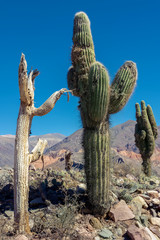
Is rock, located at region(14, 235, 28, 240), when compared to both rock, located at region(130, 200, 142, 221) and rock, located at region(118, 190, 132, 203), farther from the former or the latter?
rock, located at region(118, 190, 132, 203)

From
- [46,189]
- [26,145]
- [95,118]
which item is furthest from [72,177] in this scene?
[26,145]

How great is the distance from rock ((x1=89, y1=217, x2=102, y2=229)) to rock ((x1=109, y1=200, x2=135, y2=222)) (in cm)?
50

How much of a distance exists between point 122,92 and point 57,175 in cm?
390

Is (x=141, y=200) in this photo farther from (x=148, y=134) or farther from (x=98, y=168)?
(x=148, y=134)

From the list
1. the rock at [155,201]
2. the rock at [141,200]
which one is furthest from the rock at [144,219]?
the rock at [155,201]

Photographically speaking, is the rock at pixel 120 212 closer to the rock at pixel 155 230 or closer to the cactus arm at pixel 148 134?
the rock at pixel 155 230

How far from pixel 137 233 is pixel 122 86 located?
356 centimetres

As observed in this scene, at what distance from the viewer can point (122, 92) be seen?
6188 mm

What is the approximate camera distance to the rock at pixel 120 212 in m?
5.73

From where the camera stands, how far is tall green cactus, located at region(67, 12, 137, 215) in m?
5.70

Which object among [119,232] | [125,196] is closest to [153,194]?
[125,196]

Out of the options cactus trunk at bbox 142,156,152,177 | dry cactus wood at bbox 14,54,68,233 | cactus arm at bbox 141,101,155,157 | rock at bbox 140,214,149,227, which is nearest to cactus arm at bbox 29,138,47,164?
dry cactus wood at bbox 14,54,68,233

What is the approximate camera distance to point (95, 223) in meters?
5.36

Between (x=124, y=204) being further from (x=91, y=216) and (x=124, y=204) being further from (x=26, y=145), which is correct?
(x=26, y=145)
